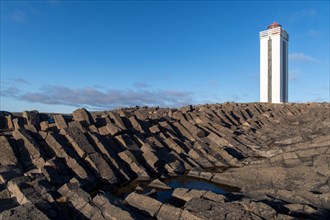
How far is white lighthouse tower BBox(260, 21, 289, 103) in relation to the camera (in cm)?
5300

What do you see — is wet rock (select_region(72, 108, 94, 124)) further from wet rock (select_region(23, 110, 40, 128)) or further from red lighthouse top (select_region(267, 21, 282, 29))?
red lighthouse top (select_region(267, 21, 282, 29))

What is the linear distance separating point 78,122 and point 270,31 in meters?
50.5

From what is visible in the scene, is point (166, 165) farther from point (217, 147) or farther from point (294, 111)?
point (294, 111)

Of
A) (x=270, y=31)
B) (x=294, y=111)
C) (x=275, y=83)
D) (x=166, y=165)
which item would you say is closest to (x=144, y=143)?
(x=166, y=165)

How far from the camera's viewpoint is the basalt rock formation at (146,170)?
6.81 m

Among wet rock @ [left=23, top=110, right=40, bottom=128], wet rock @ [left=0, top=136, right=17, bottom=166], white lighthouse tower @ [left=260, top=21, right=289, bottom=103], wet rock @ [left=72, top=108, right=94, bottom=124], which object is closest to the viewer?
wet rock @ [left=0, top=136, right=17, bottom=166]

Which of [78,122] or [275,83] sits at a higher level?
[275,83]

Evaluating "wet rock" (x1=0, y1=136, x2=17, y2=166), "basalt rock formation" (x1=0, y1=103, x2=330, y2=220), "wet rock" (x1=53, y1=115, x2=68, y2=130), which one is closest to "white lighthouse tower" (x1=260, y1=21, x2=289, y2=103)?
"basalt rock formation" (x1=0, y1=103, x2=330, y2=220)

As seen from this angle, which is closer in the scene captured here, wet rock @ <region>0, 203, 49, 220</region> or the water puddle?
wet rock @ <region>0, 203, 49, 220</region>

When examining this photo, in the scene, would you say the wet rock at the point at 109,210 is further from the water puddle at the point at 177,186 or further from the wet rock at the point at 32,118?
the wet rock at the point at 32,118

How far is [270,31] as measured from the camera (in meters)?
55.6

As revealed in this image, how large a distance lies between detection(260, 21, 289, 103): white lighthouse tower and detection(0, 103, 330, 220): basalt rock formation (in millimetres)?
36619

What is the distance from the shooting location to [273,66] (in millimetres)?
53438

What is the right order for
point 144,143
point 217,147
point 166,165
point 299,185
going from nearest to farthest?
1. point 299,185
2. point 166,165
3. point 144,143
4. point 217,147
